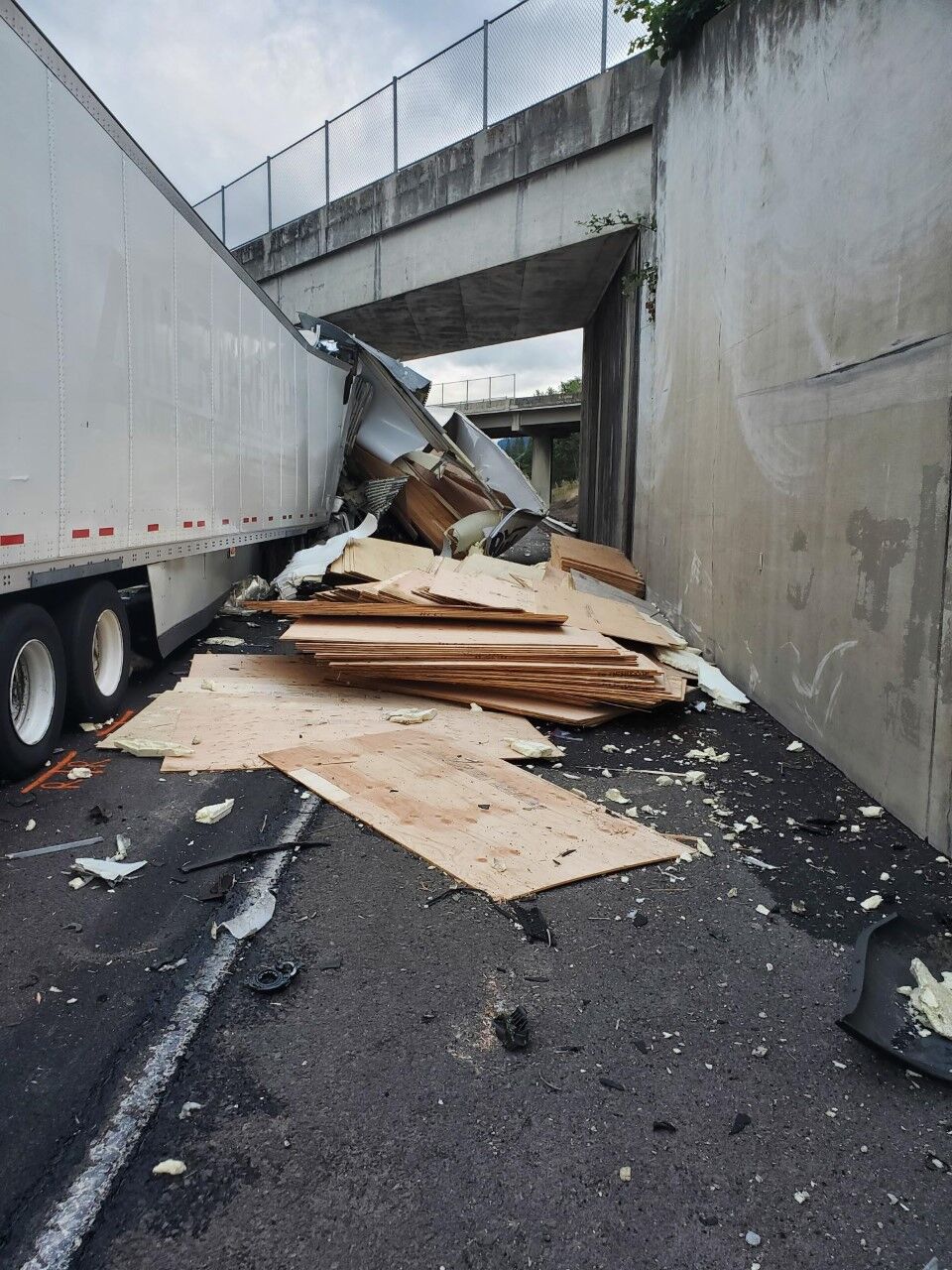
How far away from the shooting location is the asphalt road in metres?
1.77

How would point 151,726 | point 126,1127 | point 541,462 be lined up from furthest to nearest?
point 541,462 → point 151,726 → point 126,1127

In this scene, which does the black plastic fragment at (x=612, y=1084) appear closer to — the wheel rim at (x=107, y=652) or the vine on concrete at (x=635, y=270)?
the wheel rim at (x=107, y=652)

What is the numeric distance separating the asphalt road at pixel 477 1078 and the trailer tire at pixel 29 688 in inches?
45.0

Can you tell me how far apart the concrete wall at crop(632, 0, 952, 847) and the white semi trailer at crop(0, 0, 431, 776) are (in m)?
4.58

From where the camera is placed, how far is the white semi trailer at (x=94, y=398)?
4254mm

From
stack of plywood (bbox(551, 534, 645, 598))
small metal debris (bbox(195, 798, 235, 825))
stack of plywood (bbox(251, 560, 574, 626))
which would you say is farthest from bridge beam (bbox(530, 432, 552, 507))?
small metal debris (bbox(195, 798, 235, 825))

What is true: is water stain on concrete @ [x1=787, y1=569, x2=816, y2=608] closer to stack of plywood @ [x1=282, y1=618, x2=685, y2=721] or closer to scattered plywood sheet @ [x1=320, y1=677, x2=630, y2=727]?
stack of plywood @ [x1=282, y1=618, x2=685, y2=721]

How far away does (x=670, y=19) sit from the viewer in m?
8.42

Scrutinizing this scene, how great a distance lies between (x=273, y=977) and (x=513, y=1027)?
2.78 feet

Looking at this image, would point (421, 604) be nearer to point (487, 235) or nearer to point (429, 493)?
point (429, 493)

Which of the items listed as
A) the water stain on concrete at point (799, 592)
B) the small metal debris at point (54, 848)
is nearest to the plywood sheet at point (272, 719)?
the small metal debris at point (54, 848)

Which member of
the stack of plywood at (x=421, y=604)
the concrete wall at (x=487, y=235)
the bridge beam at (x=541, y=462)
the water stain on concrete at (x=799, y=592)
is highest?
the concrete wall at (x=487, y=235)

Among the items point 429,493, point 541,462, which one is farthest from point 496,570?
point 541,462

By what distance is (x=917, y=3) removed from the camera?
381cm
